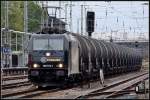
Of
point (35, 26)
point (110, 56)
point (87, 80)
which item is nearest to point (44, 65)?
point (87, 80)

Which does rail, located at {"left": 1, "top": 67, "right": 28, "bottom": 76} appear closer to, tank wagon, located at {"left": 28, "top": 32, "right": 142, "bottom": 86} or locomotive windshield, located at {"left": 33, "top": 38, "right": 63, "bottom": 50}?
tank wagon, located at {"left": 28, "top": 32, "right": 142, "bottom": 86}

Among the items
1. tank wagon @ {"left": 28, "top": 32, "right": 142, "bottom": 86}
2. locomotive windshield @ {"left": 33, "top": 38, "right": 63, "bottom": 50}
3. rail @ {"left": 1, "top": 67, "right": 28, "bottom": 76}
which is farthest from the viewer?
rail @ {"left": 1, "top": 67, "right": 28, "bottom": 76}

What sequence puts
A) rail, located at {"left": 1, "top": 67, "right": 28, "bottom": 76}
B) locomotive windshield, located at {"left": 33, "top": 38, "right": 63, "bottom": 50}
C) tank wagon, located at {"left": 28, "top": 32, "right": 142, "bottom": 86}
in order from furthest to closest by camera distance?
rail, located at {"left": 1, "top": 67, "right": 28, "bottom": 76}, locomotive windshield, located at {"left": 33, "top": 38, "right": 63, "bottom": 50}, tank wagon, located at {"left": 28, "top": 32, "right": 142, "bottom": 86}

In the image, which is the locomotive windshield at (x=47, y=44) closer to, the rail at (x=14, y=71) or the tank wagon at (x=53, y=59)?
the tank wagon at (x=53, y=59)

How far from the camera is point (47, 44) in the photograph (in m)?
24.2

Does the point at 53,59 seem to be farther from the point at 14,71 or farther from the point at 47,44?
the point at 14,71

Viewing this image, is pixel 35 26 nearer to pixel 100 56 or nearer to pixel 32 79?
pixel 100 56

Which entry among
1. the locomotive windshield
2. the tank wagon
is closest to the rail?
the tank wagon

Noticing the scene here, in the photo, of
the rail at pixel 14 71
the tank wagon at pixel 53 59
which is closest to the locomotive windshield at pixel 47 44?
the tank wagon at pixel 53 59

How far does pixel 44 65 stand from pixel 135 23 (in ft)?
183

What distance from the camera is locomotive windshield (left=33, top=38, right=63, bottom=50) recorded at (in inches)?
945

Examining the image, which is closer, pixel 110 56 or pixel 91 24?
pixel 110 56

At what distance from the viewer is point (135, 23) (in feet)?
257

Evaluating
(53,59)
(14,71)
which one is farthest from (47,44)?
(14,71)
